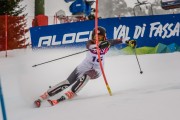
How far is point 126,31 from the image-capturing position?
34.7ft

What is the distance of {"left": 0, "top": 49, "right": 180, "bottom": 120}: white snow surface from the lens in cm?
474

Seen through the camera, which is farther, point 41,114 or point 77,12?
point 77,12

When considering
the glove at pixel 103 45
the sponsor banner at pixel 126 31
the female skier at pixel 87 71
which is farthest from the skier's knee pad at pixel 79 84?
the sponsor banner at pixel 126 31

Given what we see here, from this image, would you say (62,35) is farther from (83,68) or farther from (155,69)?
(83,68)

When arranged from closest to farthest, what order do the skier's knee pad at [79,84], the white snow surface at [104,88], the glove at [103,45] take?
the white snow surface at [104,88]
the skier's knee pad at [79,84]
the glove at [103,45]

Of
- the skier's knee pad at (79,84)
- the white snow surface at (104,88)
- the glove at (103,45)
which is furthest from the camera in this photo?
the glove at (103,45)

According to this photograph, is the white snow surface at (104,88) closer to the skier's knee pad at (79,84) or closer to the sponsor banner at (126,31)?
the skier's knee pad at (79,84)

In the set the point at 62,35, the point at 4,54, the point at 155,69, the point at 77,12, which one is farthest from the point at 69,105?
the point at 77,12

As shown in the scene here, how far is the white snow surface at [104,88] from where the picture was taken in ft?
15.6

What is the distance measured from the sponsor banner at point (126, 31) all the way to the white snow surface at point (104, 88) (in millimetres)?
404

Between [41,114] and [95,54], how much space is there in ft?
6.15

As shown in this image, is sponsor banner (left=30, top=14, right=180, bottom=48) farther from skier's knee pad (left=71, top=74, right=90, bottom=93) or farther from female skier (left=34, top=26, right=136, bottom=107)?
skier's knee pad (left=71, top=74, right=90, bottom=93)

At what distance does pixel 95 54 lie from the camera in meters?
6.58

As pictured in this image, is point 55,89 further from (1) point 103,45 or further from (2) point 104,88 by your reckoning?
(2) point 104,88
